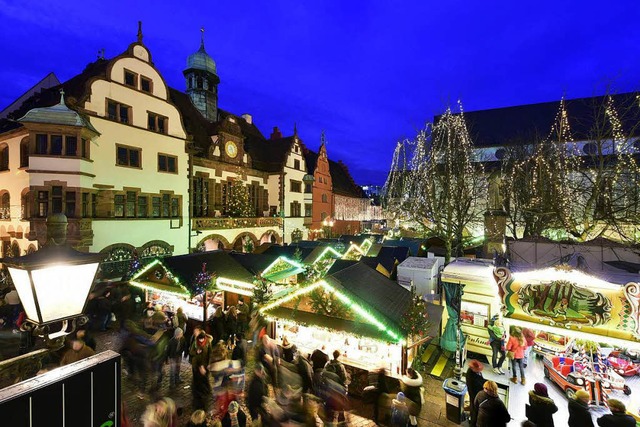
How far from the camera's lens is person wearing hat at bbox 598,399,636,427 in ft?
17.1

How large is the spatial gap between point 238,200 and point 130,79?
1146 centimetres

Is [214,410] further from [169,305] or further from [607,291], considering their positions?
[607,291]

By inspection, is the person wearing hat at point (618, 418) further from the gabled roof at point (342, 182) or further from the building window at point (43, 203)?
the gabled roof at point (342, 182)

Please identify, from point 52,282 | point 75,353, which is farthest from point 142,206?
point 52,282

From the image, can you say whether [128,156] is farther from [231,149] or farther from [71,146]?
[231,149]

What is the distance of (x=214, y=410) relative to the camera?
21.1ft

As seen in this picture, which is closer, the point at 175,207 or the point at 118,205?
the point at 118,205

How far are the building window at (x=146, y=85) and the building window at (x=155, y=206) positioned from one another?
279 inches

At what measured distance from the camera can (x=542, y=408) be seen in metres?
5.77

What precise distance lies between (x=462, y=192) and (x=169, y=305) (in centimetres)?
1903

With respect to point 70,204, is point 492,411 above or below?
below

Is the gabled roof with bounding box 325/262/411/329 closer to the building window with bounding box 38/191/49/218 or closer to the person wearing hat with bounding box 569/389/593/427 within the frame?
the person wearing hat with bounding box 569/389/593/427

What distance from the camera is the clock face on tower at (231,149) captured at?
25.0m

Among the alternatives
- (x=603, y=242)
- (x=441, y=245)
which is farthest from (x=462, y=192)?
(x=603, y=242)
